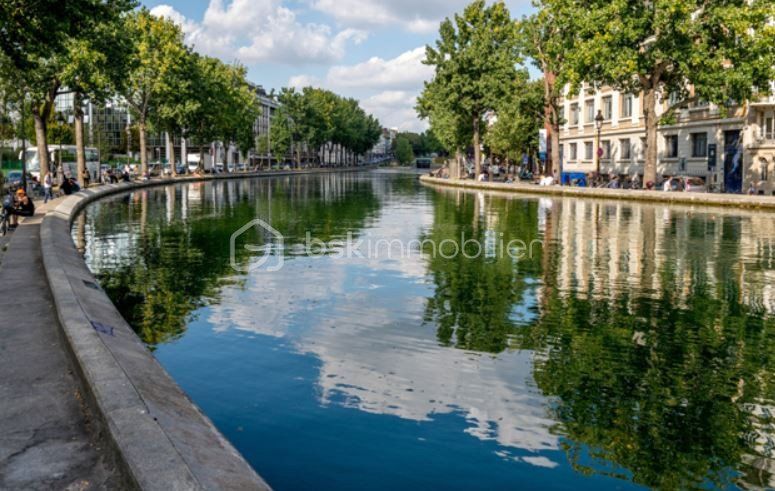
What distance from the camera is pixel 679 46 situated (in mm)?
40469

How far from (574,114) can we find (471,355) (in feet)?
225

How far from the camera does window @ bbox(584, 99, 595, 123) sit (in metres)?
69.6

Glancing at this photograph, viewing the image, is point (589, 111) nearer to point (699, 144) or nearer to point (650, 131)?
point (699, 144)

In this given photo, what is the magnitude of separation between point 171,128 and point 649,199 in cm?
5500

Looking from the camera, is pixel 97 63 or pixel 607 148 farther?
pixel 607 148

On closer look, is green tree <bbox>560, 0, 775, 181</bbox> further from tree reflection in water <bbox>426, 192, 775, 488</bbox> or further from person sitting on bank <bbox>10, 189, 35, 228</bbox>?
person sitting on bank <bbox>10, 189, 35, 228</bbox>

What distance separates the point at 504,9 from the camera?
68.8 meters

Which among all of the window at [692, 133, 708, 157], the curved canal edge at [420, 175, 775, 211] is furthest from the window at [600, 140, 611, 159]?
the curved canal edge at [420, 175, 775, 211]

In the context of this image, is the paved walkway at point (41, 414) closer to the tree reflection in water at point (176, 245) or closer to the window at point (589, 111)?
the tree reflection in water at point (176, 245)

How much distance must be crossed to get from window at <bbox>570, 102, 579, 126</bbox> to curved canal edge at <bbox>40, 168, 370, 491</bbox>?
6784 centimetres

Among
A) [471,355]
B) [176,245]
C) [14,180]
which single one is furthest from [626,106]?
[471,355]

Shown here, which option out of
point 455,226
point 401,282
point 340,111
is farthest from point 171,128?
point 340,111

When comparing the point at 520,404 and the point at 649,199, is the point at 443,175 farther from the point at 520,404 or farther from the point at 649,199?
the point at 520,404

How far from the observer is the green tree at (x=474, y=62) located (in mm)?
65812
